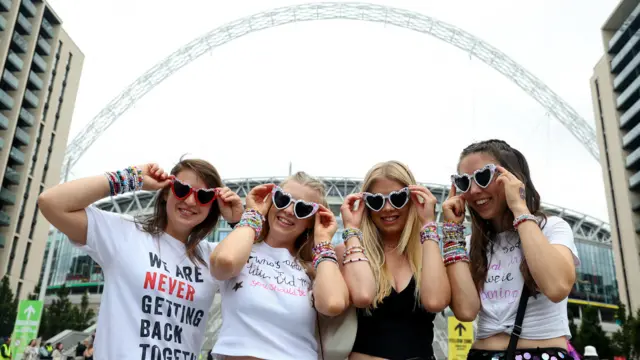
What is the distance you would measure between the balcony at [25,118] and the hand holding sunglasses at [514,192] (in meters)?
70.5

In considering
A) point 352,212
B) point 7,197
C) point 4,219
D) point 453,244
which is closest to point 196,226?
point 352,212

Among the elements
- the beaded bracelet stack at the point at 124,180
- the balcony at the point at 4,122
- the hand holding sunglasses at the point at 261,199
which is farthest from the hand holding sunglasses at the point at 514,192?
the balcony at the point at 4,122

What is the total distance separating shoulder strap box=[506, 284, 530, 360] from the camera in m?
3.06

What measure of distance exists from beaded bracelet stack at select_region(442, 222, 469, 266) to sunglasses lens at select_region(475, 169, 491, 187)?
0.36 m

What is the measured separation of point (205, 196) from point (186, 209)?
7.2 inches

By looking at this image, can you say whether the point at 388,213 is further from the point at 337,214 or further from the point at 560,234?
the point at 337,214

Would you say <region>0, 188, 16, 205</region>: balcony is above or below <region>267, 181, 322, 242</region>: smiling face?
above

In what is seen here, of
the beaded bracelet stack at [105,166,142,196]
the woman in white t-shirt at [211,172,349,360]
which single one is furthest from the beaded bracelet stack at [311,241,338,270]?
the beaded bracelet stack at [105,166,142,196]

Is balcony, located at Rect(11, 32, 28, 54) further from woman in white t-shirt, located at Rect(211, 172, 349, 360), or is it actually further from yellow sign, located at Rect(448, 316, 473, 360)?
woman in white t-shirt, located at Rect(211, 172, 349, 360)

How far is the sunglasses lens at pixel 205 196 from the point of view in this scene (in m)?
3.85

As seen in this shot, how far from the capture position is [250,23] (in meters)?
57.0

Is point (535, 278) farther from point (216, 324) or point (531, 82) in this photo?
point (531, 82)

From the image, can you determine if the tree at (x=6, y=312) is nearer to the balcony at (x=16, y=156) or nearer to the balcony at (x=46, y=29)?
the balcony at (x=16, y=156)

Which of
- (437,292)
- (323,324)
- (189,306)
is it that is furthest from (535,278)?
(189,306)
